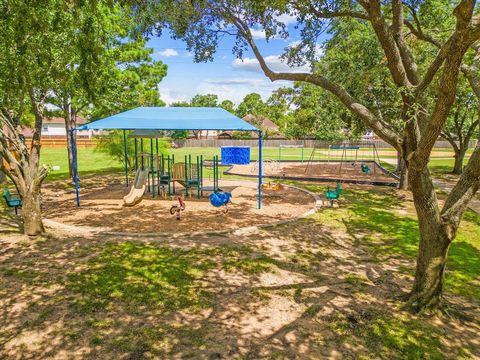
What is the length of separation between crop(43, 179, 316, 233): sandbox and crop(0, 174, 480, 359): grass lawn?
3.26 feet

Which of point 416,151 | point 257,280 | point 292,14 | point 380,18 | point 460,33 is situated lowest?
point 257,280

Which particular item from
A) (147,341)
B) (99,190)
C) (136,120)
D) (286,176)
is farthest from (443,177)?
(147,341)

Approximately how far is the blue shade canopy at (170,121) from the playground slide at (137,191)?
2.04 metres

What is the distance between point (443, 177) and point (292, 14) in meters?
17.2

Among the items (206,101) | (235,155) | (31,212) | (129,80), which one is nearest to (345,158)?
(235,155)

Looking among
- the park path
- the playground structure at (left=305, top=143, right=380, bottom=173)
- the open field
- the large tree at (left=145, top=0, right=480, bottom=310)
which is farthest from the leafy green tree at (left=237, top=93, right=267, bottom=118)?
the large tree at (left=145, top=0, right=480, bottom=310)

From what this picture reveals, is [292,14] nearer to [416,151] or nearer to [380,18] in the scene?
[380,18]

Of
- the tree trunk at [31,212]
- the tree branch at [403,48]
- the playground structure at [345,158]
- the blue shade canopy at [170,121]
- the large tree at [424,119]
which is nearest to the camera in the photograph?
the large tree at [424,119]

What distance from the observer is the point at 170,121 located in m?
12.8

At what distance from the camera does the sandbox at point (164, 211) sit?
985cm

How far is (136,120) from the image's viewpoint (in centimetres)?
1284

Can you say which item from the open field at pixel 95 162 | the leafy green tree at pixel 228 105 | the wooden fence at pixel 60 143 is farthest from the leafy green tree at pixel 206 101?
the open field at pixel 95 162

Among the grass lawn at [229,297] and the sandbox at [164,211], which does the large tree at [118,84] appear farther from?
the grass lawn at [229,297]

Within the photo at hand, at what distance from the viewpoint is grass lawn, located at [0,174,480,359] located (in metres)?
4.34
